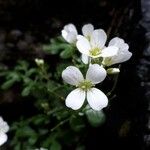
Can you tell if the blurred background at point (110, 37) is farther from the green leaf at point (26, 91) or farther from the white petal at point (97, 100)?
the green leaf at point (26, 91)

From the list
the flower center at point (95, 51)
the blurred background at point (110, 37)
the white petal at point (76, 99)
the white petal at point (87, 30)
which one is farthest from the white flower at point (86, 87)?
the blurred background at point (110, 37)

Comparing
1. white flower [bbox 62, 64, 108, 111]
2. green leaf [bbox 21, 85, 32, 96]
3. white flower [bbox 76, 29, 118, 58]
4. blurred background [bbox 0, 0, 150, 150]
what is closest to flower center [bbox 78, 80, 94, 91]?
white flower [bbox 62, 64, 108, 111]

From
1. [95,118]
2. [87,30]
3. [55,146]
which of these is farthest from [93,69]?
[55,146]

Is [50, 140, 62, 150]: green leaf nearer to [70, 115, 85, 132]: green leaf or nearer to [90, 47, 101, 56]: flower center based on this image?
[70, 115, 85, 132]: green leaf

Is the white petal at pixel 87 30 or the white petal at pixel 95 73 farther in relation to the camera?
the white petal at pixel 87 30

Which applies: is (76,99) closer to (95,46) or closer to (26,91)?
(95,46)

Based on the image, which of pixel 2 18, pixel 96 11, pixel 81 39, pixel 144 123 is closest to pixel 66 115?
pixel 144 123
